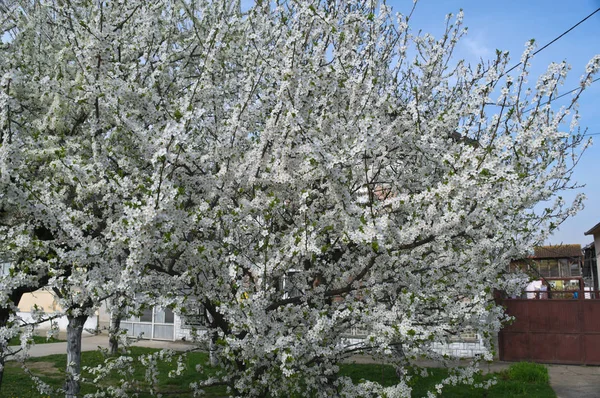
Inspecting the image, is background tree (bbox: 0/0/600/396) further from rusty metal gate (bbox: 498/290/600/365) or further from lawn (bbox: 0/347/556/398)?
rusty metal gate (bbox: 498/290/600/365)

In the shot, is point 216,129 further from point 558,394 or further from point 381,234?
point 558,394

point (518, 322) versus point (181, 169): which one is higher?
point (181, 169)

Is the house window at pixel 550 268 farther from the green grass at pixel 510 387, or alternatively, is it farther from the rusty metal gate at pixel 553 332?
the green grass at pixel 510 387

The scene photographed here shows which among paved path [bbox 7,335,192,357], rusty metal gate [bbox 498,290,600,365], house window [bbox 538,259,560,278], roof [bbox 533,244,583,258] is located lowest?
paved path [bbox 7,335,192,357]

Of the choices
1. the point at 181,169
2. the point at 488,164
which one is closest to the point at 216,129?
the point at 181,169

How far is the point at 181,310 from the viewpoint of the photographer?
5328 mm

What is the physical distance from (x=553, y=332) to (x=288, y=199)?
10390 millimetres

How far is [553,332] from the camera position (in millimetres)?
13258

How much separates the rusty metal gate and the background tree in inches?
292

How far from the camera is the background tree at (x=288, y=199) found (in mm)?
4992

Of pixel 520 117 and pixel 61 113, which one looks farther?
pixel 61 113

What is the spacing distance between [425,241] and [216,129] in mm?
2764

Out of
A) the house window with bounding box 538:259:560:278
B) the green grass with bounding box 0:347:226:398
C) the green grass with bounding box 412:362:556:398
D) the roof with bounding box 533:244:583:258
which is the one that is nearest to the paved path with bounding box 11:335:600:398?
the green grass with bounding box 412:362:556:398

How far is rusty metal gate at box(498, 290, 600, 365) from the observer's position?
13.0 metres
